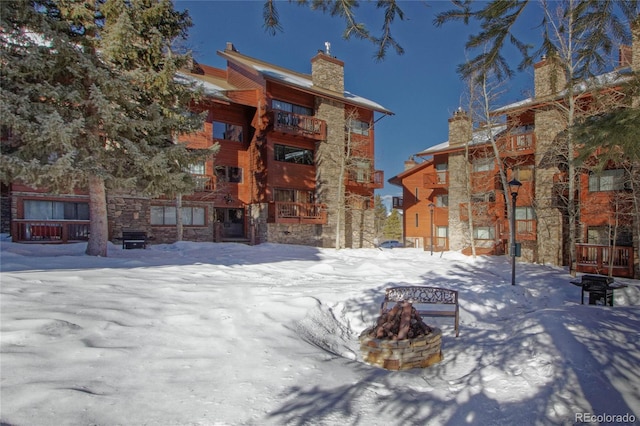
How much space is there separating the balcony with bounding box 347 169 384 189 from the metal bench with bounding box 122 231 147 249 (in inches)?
558

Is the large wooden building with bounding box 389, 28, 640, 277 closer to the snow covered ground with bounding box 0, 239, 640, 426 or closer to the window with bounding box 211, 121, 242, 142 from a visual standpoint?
the snow covered ground with bounding box 0, 239, 640, 426

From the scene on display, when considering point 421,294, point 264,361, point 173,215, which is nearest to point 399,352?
point 264,361

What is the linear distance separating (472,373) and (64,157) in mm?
11153

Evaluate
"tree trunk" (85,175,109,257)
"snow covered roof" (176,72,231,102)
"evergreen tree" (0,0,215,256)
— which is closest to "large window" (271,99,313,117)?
"snow covered roof" (176,72,231,102)

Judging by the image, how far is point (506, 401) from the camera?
4.39 meters

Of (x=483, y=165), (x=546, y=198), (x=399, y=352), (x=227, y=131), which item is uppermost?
(x=227, y=131)

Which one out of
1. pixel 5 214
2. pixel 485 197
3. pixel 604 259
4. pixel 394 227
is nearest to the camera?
pixel 5 214

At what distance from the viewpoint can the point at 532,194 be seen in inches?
900

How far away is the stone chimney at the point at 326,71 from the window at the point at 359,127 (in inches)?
94.1

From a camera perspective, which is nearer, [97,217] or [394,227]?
[97,217]

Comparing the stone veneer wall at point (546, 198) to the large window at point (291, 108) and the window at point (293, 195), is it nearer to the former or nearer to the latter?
the window at point (293, 195)

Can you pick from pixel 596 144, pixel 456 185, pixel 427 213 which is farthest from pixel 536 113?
pixel 596 144

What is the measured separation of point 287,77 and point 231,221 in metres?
10.8

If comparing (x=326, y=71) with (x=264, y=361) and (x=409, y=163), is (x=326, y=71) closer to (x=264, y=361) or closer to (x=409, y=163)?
(x=409, y=163)
